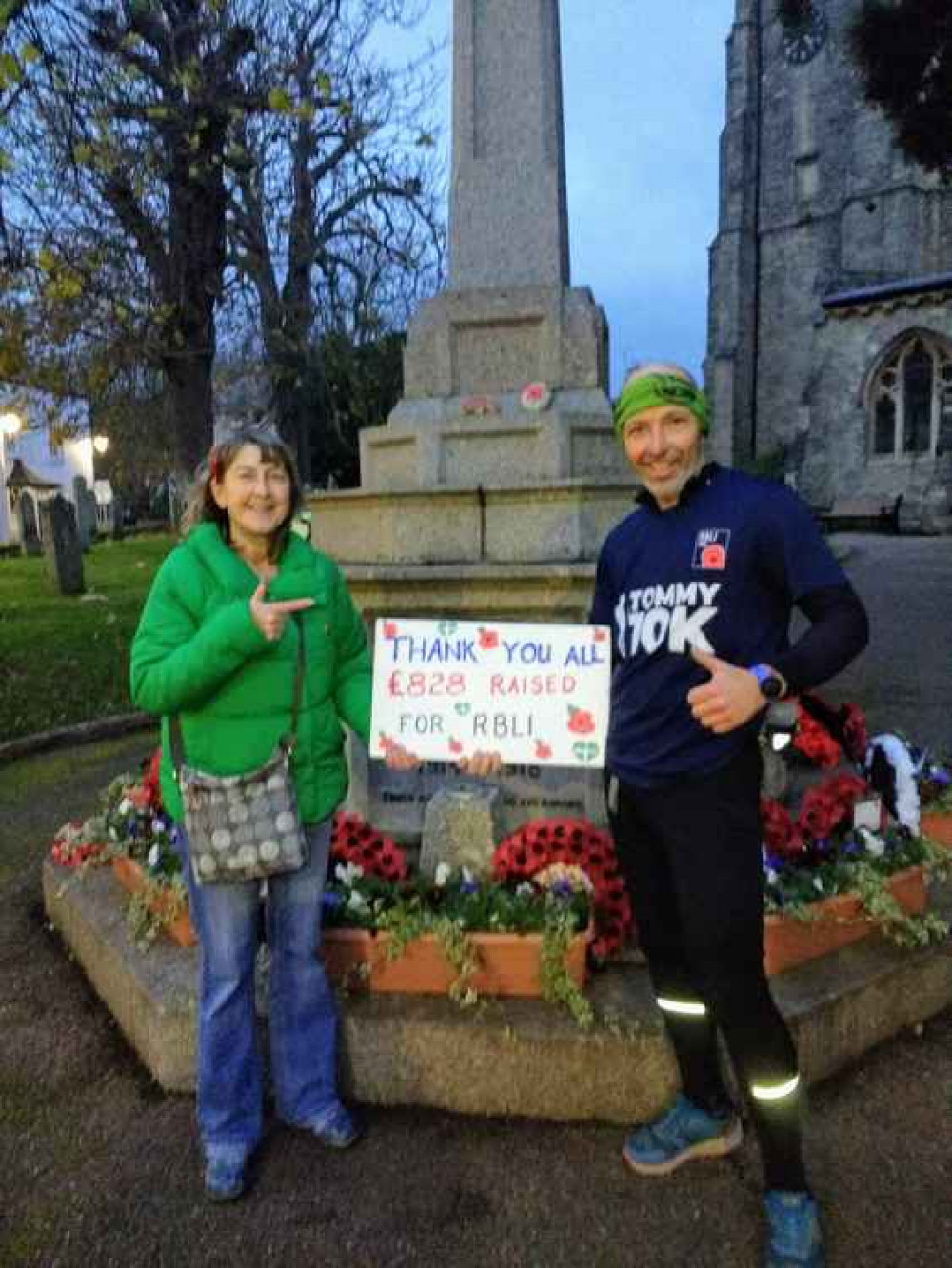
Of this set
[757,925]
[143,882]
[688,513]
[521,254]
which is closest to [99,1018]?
[143,882]

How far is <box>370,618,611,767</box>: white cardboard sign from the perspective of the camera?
2631 millimetres

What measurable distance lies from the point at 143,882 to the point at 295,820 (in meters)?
1.42

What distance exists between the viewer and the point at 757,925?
2.15m

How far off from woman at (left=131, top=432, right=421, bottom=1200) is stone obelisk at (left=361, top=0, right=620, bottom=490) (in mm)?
1560

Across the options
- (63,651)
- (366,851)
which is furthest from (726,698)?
(63,651)

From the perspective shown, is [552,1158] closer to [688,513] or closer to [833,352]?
[688,513]

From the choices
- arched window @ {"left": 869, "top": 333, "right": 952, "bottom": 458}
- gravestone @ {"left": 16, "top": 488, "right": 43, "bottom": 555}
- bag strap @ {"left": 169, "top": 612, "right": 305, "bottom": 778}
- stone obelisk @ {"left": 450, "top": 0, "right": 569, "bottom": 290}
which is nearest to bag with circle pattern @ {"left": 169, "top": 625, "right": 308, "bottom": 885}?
bag strap @ {"left": 169, "top": 612, "right": 305, "bottom": 778}

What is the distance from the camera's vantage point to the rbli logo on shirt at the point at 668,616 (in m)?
2.13

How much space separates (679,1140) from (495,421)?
8.92 ft

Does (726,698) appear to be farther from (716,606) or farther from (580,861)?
(580,861)

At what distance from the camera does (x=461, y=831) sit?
351 centimetres

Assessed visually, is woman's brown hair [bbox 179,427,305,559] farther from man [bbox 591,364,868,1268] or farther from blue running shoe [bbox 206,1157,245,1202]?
blue running shoe [bbox 206,1157,245,1202]

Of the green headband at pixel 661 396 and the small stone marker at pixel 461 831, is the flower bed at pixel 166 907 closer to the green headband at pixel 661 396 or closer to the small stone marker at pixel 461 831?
the small stone marker at pixel 461 831

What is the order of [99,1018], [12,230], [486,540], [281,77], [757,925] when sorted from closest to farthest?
[757,925]
[99,1018]
[486,540]
[12,230]
[281,77]
